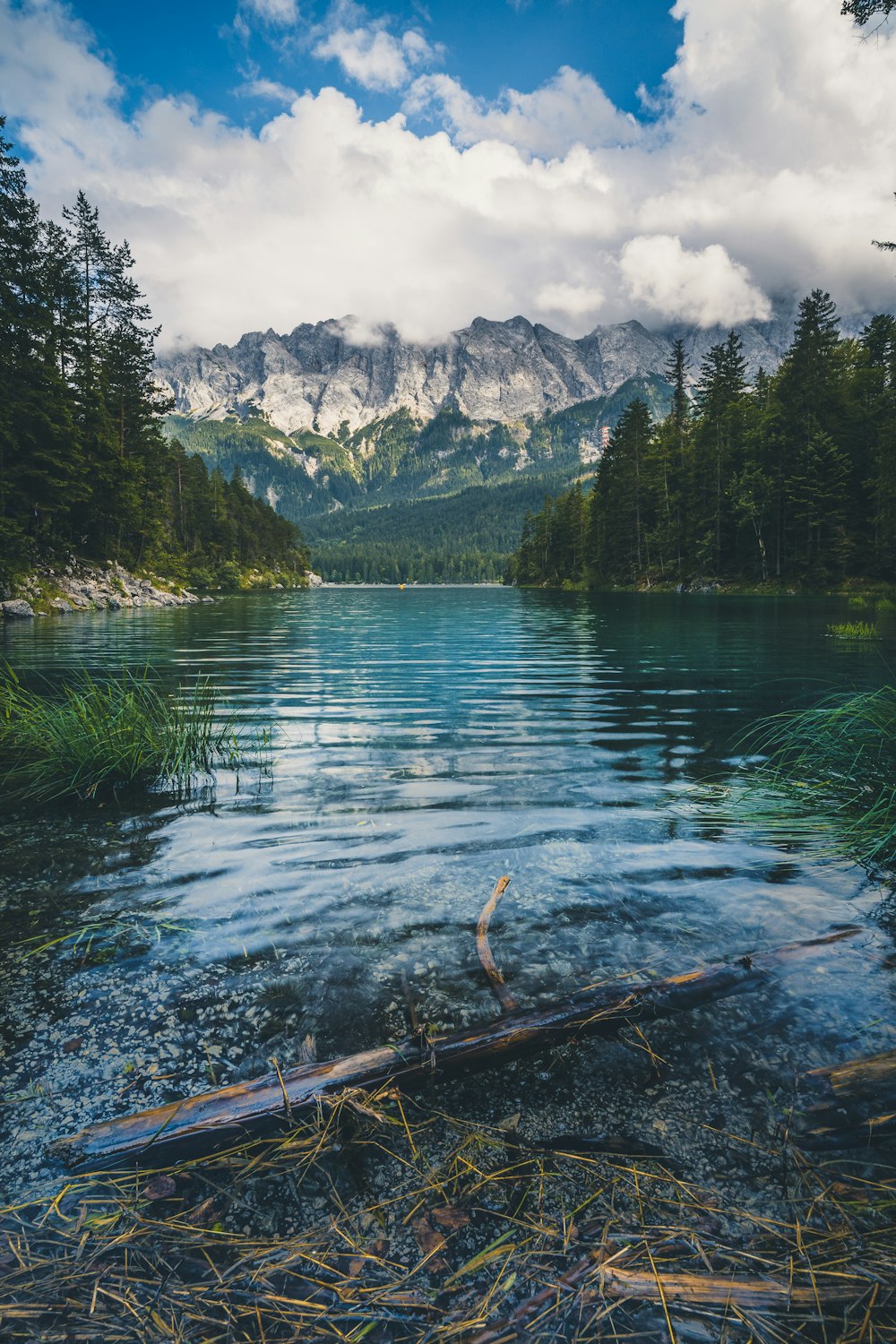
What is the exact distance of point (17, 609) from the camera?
105 feet

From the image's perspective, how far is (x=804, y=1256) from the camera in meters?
1.70

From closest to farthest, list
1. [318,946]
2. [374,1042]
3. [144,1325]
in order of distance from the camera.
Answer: [144,1325], [374,1042], [318,946]

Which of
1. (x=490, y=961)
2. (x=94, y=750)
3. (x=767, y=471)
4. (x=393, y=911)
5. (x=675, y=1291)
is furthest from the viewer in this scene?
(x=767, y=471)

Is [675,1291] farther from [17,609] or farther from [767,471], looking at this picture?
[767,471]

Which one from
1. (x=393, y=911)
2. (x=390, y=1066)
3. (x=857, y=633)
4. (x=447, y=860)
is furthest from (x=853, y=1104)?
(x=857, y=633)

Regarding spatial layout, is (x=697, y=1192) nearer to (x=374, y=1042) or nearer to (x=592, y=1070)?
(x=592, y=1070)

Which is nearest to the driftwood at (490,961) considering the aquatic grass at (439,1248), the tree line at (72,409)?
the aquatic grass at (439,1248)

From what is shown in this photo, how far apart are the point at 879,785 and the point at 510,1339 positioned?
5553 millimetres

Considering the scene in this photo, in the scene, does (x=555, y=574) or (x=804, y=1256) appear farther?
(x=555, y=574)

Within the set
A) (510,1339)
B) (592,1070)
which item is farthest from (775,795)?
(510,1339)

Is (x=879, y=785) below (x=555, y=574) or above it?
below

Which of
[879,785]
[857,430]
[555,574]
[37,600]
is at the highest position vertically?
[857,430]

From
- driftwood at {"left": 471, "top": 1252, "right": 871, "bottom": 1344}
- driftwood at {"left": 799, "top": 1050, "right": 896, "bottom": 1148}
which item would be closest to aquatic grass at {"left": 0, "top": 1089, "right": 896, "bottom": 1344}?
driftwood at {"left": 471, "top": 1252, "right": 871, "bottom": 1344}

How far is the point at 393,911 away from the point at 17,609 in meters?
36.1
